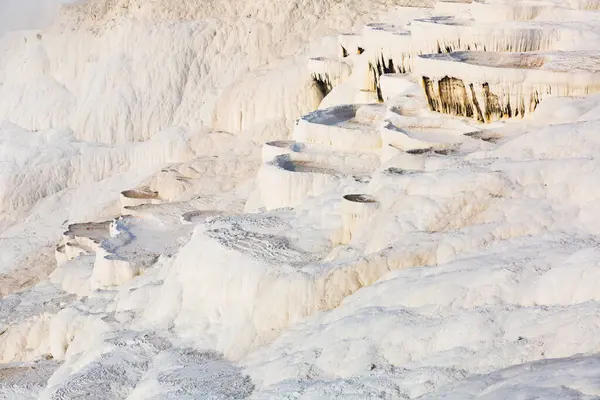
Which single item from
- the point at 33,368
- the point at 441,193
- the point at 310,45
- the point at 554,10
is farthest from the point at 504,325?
the point at 310,45

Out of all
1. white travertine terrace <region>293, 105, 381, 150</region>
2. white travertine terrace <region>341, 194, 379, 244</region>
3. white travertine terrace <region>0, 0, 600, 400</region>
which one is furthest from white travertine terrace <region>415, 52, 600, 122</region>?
white travertine terrace <region>341, 194, 379, 244</region>

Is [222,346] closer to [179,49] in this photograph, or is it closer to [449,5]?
[449,5]

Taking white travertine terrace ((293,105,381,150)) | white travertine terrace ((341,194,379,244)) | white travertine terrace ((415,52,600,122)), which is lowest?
white travertine terrace ((293,105,381,150))

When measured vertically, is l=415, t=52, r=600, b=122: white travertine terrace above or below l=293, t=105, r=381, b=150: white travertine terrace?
above

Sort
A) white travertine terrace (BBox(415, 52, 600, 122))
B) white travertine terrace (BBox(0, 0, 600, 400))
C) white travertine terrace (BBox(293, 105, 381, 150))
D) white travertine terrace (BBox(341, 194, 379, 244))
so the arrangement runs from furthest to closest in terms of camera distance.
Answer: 1. white travertine terrace (BBox(293, 105, 381, 150))
2. white travertine terrace (BBox(415, 52, 600, 122))
3. white travertine terrace (BBox(341, 194, 379, 244))
4. white travertine terrace (BBox(0, 0, 600, 400))

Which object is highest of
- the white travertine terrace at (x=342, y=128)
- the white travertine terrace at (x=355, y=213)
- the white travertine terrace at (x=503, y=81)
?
the white travertine terrace at (x=503, y=81)

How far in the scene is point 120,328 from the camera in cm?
1367

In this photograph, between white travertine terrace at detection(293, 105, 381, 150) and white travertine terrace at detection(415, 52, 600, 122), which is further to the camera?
white travertine terrace at detection(293, 105, 381, 150)

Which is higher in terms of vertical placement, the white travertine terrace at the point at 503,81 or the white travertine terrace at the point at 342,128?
the white travertine terrace at the point at 503,81

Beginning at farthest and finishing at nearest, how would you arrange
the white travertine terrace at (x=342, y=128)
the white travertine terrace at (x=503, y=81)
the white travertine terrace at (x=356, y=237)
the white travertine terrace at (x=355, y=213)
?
the white travertine terrace at (x=342, y=128)
the white travertine terrace at (x=503, y=81)
the white travertine terrace at (x=355, y=213)
the white travertine terrace at (x=356, y=237)

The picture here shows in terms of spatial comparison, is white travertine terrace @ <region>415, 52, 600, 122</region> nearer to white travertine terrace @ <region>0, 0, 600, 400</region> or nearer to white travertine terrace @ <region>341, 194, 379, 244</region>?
white travertine terrace @ <region>0, 0, 600, 400</region>

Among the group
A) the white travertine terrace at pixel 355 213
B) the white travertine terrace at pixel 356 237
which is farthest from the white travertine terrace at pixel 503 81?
the white travertine terrace at pixel 355 213

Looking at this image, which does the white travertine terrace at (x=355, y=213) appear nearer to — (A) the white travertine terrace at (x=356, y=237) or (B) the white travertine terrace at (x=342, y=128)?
(A) the white travertine terrace at (x=356, y=237)

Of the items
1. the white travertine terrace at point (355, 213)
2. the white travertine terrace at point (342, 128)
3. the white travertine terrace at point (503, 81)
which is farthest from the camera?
the white travertine terrace at point (342, 128)
